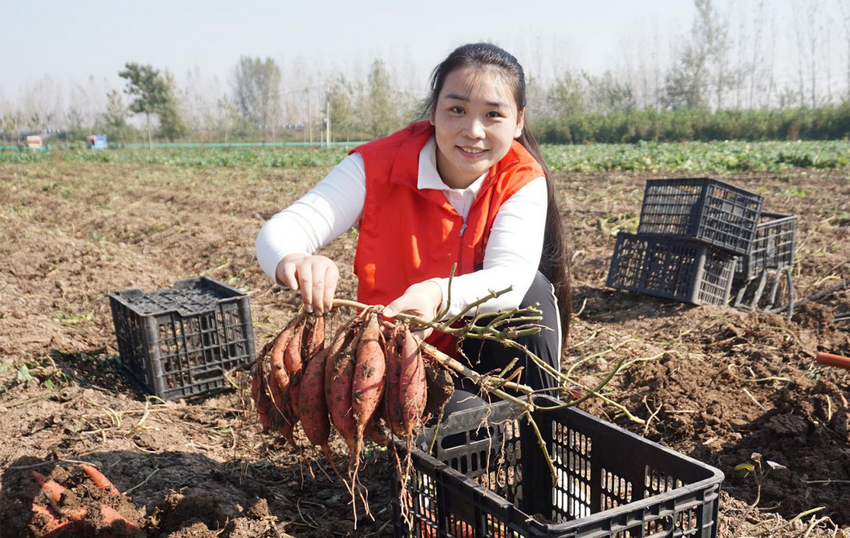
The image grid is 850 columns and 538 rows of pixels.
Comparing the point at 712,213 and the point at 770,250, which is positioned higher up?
the point at 712,213

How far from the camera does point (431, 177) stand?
2.46m

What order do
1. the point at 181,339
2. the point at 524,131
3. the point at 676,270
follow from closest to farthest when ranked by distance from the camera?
the point at 524,131, the point at 181,339, the point at 676,270

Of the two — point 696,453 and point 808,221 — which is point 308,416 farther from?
point 808,221

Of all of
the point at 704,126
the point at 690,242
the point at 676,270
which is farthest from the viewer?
the point at 704,126

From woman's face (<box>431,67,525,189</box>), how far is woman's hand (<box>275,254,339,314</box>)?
737mm

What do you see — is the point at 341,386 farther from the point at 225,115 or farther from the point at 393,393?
the point at 225,115

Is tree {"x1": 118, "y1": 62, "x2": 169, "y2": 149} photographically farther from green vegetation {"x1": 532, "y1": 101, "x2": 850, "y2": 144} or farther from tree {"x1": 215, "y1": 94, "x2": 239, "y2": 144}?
green vegetation {"x1": 532, "y1": 101, "x2": 850, "y2": 144}

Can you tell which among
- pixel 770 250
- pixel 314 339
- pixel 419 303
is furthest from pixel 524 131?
pixel 770 250

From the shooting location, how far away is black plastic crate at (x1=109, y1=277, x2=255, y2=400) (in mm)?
3452

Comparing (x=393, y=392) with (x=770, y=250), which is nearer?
(x=393, y=392)

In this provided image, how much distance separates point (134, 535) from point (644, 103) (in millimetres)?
54937

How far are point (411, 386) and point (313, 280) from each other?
41 cm

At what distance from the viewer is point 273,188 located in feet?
45.3

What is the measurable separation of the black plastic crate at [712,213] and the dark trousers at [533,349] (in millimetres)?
2459
